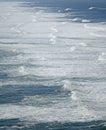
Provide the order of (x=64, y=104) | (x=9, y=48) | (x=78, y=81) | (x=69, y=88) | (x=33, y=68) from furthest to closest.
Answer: (x=9, y=48) → (x=33, y=68) → (x=78, y=81) → (x=69, y=88) → (x=64, y=104)

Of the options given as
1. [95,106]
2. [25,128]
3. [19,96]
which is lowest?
[25,128]

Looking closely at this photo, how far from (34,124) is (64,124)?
1.75 m

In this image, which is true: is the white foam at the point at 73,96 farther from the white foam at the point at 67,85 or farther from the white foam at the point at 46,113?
the white foam at the point at 46,113

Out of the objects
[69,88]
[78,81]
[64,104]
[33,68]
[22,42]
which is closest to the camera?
[64,104]

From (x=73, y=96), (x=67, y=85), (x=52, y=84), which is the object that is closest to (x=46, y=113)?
(x=73, y=96)

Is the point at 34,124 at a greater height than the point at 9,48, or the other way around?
the point at 9,48

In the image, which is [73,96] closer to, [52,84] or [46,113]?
[46,113]

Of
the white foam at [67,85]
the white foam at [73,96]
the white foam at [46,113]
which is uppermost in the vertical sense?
the white foam at [67,85]

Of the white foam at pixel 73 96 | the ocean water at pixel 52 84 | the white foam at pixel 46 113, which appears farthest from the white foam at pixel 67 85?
the white foam at pixel 46 113

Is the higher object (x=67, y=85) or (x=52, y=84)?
(x=52, y=84)

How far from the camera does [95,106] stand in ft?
93.0

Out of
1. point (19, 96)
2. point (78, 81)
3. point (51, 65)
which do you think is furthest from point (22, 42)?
point (19, 96)

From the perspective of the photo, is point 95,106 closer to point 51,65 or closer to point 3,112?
point 3,112

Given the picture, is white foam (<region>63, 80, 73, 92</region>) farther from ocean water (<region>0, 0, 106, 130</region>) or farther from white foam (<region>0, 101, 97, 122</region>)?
white foam (<region>0, 101, 97, 122</region>)
